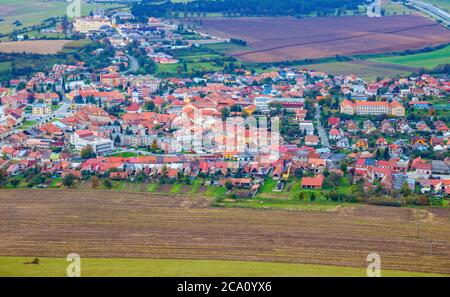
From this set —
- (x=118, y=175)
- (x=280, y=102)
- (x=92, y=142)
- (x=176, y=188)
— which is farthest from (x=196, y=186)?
(x=280, y=102)

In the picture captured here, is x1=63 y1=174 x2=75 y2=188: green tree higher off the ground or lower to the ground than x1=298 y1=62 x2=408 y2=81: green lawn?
higher

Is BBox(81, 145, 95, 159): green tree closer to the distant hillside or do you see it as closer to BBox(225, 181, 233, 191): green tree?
BBox(225, 181, 233, 191): green tree

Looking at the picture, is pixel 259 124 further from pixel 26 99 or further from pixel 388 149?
pixel 26 99

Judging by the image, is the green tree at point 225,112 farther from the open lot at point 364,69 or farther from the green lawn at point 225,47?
the green lawn at point 225,47

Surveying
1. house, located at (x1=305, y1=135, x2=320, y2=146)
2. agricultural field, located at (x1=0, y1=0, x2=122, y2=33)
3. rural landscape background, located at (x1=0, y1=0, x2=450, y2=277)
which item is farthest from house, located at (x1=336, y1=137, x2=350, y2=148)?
agricultural field, located at (x1=0, y1=0, x2=122, y2=33)

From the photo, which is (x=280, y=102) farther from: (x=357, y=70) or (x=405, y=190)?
(x=405, y=190)

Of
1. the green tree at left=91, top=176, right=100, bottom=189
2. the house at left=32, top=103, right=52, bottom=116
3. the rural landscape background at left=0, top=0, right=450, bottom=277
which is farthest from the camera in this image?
the house at left=32, top=103, right=52, bottom=116

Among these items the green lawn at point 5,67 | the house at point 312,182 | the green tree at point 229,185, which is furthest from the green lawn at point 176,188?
the green lawn at point 5,67

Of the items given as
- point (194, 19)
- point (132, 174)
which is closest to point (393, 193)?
point (132, 174)
